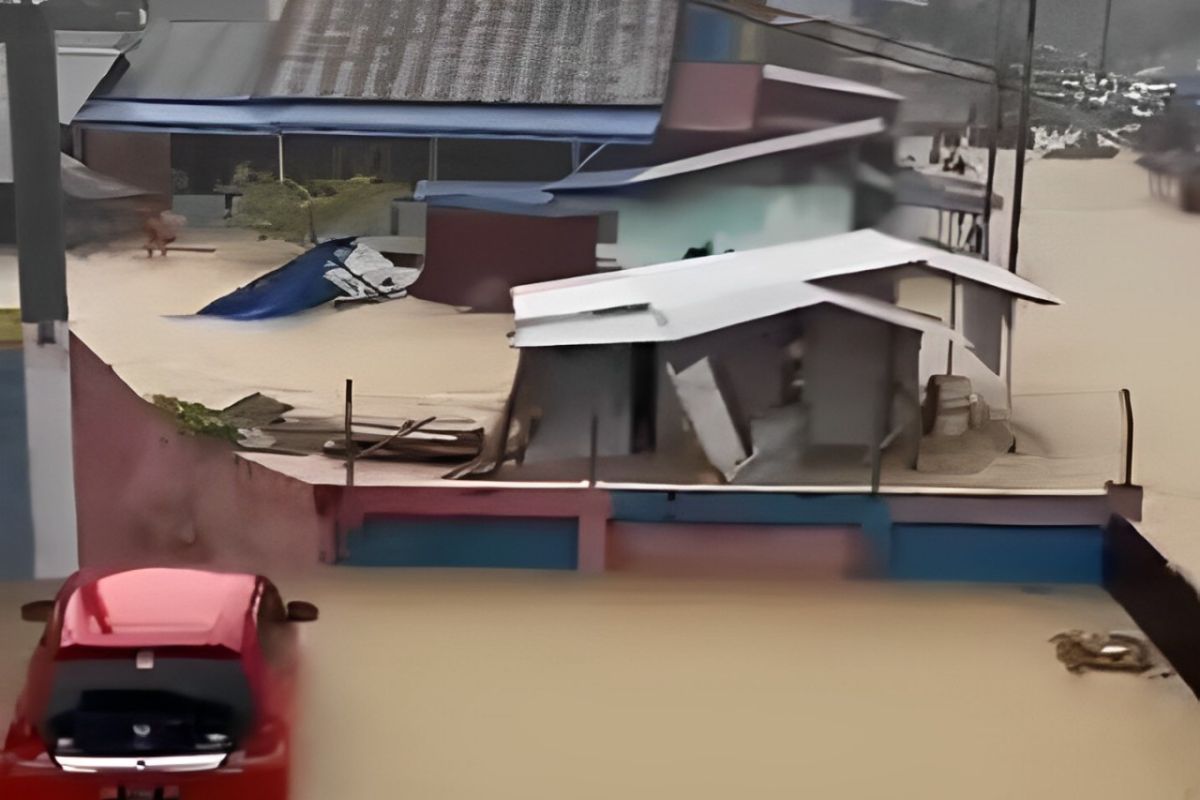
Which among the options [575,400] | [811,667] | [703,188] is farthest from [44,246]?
[811,667]

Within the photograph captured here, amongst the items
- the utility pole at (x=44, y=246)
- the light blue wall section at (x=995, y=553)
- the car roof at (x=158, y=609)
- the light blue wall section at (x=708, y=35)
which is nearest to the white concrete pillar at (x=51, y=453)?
the utility pole at (x=44, y=246)

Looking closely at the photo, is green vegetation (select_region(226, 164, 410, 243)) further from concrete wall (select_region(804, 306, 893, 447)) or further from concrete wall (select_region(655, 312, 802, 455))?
concrete wall (select_region(804, 306, 893, 447))

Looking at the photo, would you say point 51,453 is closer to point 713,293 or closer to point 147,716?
point 147,716

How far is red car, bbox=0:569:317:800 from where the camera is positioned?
159cm

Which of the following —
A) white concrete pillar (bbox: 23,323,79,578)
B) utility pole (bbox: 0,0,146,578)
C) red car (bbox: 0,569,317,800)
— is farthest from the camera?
white concrete pillar (bbox: 23,323,79,578)

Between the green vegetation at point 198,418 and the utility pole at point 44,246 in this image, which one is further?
the green vegetation at point 198,418

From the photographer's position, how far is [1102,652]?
192 cm

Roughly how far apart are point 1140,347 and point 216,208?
55.0 inches

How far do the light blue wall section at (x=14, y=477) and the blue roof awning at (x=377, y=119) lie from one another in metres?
0.40

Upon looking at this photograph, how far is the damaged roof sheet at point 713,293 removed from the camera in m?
1.90

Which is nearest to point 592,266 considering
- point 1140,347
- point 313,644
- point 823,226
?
point 823,226

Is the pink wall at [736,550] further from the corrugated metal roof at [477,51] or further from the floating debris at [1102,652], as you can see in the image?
the corrugated metal roof at [477,51]

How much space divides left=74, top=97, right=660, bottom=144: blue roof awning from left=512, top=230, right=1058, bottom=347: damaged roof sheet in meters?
0.21

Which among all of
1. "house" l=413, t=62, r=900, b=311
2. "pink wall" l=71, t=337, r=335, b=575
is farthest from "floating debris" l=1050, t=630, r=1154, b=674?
"pink wall" l=71, t=337, r=335, b=575
